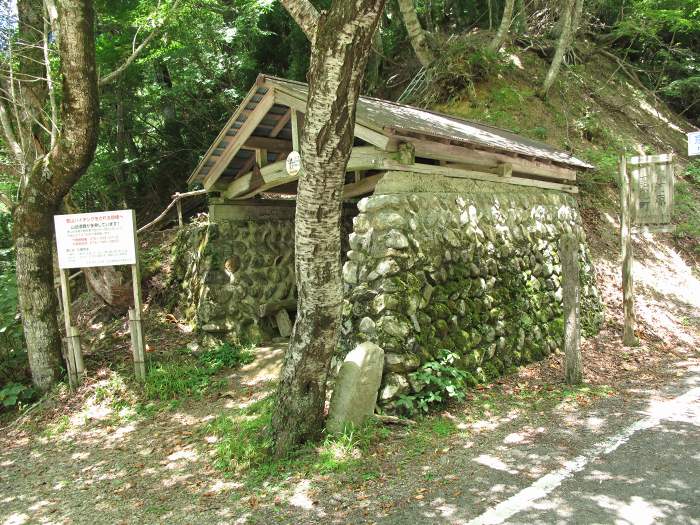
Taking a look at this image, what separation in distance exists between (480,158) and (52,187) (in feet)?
19.5

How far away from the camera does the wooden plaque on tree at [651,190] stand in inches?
293

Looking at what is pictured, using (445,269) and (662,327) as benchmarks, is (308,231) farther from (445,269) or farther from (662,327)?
(662,327)

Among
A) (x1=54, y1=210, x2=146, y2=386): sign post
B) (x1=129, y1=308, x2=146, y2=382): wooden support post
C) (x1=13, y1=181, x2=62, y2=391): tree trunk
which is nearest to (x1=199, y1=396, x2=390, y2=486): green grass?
(x1=129, y1=308, x2=146, y2=382): wooden support post

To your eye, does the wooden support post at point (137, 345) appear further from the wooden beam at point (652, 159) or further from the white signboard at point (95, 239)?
the wooden beam at point (652, 159)

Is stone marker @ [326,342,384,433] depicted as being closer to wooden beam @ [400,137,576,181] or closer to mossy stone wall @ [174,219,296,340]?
wooden beam @ [400,137,576,181]

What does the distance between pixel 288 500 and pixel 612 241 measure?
411 inches

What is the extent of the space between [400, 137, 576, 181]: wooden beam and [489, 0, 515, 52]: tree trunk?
579 cm

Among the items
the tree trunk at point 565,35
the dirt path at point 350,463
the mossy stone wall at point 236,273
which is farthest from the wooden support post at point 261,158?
the tree trunk at point 565,35

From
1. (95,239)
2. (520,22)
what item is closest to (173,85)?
(95,239)

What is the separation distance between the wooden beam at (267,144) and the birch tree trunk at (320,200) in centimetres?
362

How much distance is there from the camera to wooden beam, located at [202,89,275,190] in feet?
23.6

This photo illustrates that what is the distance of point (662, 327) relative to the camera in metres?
9.05

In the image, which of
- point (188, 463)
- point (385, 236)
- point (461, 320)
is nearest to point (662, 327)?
point (461, 320)

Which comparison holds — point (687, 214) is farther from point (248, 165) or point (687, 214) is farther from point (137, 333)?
point (137, 333)
